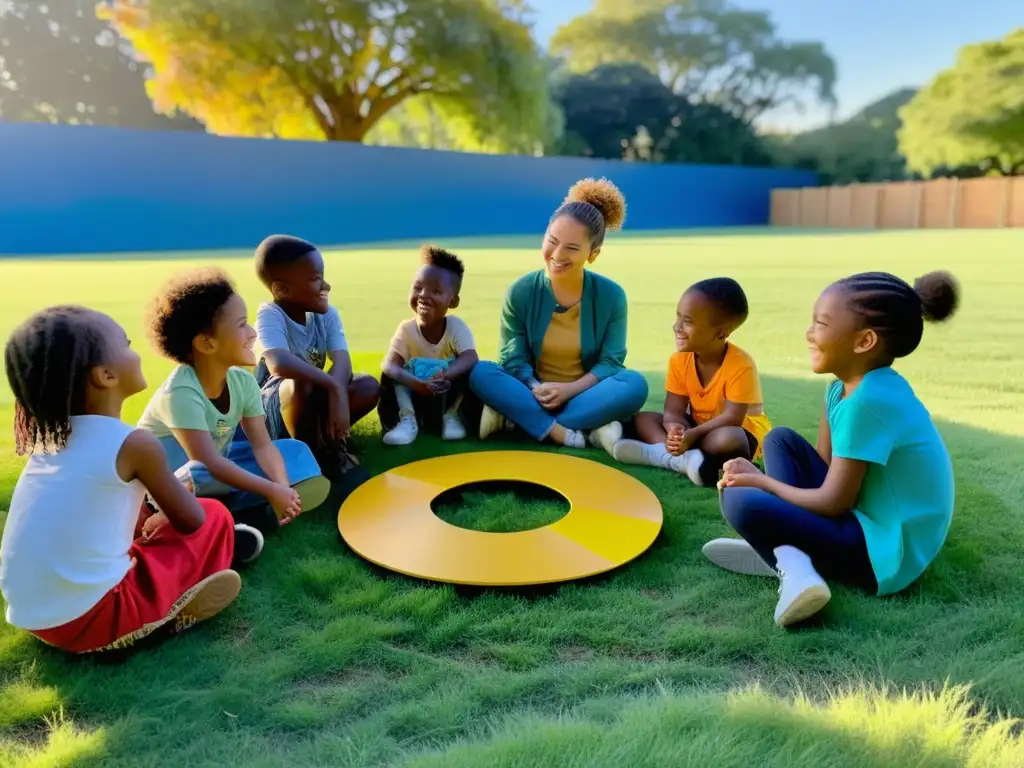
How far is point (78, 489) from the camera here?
6.02 ft

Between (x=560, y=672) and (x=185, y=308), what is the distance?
A: 1.64m

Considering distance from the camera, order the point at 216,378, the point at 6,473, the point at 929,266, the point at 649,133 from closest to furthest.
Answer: the point at 216,378
the point at 6,473
the point at 929,266
the point at 649,133

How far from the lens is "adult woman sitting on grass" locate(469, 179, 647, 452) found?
3682mm

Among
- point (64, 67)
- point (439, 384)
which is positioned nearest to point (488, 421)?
point (439, 384)

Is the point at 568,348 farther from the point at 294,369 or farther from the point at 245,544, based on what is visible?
the point at 245,544

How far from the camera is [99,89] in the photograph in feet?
112

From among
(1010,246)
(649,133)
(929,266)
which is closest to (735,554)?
(929,266)

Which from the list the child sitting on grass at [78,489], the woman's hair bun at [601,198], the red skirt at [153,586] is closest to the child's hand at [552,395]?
the woman's hair bun at [601,198]

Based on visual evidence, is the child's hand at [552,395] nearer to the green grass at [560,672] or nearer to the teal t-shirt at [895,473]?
the green grass at [560,672]

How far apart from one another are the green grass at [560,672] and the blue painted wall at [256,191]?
633 inches

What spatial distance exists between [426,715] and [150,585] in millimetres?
848

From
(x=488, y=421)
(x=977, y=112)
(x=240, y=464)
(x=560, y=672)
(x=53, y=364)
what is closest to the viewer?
(x=53, y=364)

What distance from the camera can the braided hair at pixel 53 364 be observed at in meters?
1.80

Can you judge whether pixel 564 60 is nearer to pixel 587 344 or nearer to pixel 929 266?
pixel 929 266
